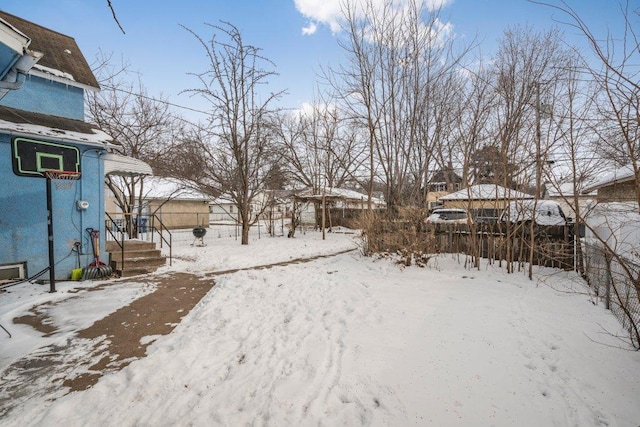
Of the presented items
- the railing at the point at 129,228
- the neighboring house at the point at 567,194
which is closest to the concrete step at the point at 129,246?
the railing at the point at 129,228

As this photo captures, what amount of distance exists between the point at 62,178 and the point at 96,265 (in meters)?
2.08

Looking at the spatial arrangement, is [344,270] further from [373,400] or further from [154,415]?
[154,415]

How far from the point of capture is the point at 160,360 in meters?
2.99

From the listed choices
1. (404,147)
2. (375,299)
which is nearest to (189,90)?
(404,147)

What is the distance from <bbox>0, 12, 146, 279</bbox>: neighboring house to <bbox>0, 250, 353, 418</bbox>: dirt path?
88.4 inches

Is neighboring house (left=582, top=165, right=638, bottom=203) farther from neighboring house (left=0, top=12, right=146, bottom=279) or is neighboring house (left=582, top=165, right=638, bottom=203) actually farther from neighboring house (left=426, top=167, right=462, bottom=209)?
neighboring house (left=0, top=12, right=146, bottom=279)

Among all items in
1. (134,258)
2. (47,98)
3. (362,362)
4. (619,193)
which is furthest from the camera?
(134,258)

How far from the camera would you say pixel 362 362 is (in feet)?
9.48

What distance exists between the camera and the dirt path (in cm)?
258

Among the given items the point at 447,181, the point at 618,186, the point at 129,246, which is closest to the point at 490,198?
the point at 447,181

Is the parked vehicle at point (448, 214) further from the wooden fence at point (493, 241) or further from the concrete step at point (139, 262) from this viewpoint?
the concrete step at point (139, 262)

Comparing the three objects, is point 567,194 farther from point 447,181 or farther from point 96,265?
point 96,265

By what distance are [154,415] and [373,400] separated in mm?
1751

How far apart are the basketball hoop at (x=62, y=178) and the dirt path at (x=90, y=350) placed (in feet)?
8.99
